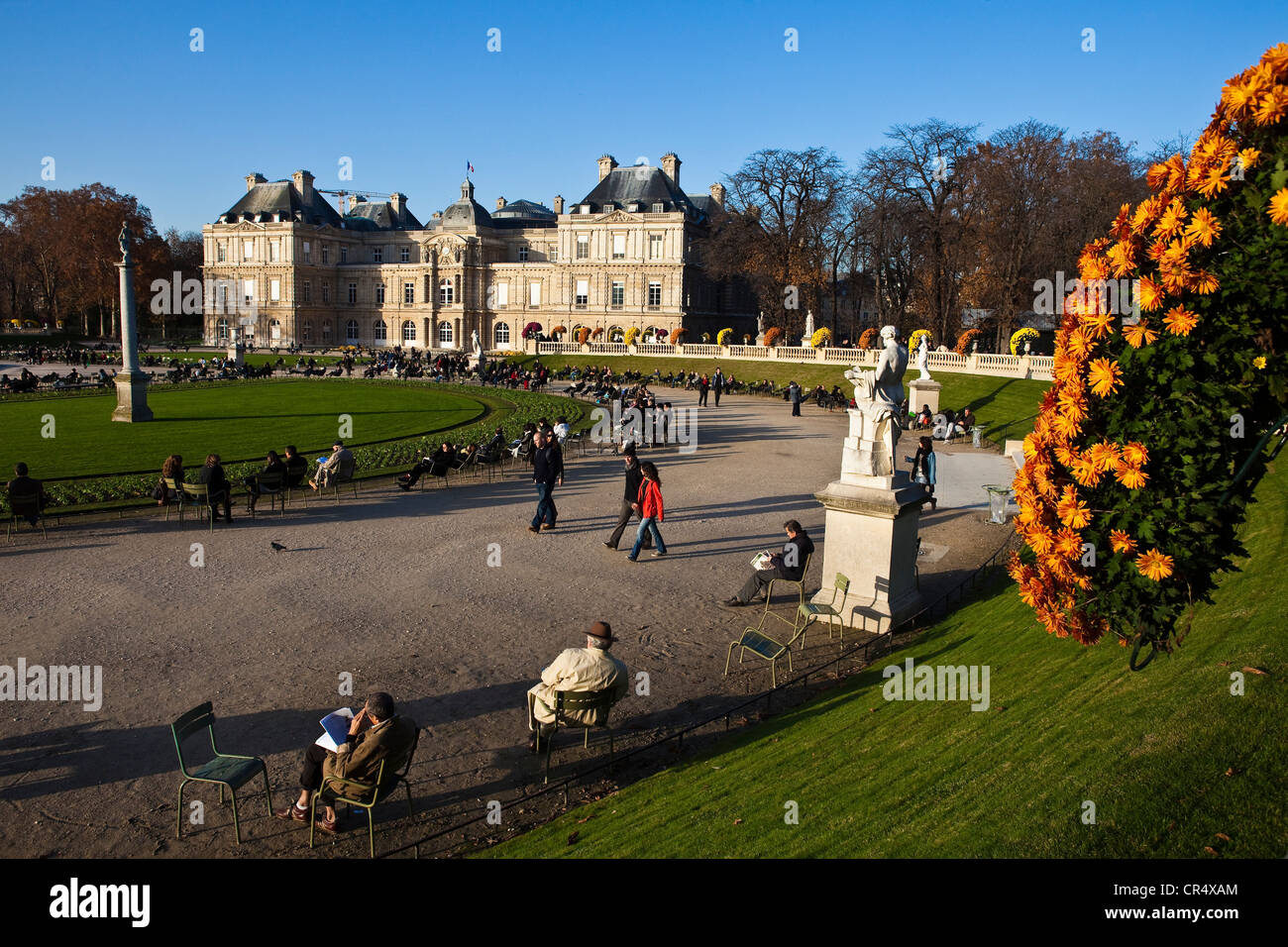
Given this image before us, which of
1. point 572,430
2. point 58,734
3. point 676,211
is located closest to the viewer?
point 58,734

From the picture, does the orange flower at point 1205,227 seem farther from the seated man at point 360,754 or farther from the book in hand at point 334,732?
the book in hand at point 334,732

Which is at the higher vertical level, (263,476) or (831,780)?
(263,476)

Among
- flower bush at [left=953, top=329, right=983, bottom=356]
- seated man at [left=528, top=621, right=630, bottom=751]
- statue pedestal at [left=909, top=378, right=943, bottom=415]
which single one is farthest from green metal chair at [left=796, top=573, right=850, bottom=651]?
flower bush at [left=953, top=329, right=983, bottom=356]

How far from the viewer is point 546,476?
15.5 meters

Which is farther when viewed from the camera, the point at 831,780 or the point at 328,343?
the point at 328,343

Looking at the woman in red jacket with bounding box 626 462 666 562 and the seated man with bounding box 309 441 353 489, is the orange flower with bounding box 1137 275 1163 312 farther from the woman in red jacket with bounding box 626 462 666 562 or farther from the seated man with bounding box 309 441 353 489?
the seated man with bounding box 309 441 353 489

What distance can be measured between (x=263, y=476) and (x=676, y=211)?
61.4 m

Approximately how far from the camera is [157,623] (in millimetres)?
10562

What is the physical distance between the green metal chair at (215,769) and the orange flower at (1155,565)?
5.88 m

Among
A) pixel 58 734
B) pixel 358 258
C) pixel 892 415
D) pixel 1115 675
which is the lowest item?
pixel 58 734

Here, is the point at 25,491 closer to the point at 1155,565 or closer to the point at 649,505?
the point at 649,505

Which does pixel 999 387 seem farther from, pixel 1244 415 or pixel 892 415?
pixel 1244 415

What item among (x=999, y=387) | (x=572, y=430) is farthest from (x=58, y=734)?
(x=999, y=387)
